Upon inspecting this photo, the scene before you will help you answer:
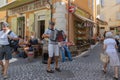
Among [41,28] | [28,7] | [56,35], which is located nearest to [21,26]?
[28,7]

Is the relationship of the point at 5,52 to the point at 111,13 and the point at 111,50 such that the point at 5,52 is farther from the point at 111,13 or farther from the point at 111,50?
the point at 111,13

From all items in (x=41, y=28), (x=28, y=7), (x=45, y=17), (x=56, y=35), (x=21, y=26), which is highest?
(x=28, y=7)

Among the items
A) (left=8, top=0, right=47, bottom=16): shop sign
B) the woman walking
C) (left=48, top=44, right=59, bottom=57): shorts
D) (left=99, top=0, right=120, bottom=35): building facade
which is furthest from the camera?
(left=99, top=0, right=120, bottom=35): building facade

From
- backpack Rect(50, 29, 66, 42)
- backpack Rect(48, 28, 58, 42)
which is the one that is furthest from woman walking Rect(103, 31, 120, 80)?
backpack Rect(48, 28, 58, 42)

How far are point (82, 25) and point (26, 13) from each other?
13.0 ft

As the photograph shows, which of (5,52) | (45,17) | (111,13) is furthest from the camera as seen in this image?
(111,13)

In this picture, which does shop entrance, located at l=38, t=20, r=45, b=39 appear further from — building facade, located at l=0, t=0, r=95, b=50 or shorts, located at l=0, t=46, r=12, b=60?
shorts, located at l=0, t=46, r=12, b=60

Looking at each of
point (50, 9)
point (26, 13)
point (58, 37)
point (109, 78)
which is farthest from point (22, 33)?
point (109, 78)

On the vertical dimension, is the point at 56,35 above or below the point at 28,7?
below

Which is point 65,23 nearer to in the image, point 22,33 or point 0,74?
point 22,33

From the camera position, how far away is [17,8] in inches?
648

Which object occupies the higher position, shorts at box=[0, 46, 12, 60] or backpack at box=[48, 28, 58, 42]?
backpack at box=[48, 28, 58, 42]

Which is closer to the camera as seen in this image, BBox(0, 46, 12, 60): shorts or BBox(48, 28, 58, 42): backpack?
BBox(0, 46, 12, 60): shorts

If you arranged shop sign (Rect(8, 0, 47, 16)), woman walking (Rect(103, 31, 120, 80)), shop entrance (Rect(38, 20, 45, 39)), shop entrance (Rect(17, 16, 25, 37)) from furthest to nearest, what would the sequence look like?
shop entrance (Rect(17, 16, 25, 37))
shop entrance (Rect(38, 20, 45, 39))
shop sign (Rect(8, 0, 47, 16))
woman walking (Rect(103, 31, 120, 80))
